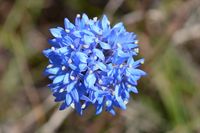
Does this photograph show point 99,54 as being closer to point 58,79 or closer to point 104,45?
point 104,45

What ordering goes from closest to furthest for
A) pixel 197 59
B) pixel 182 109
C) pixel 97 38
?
1. pixel 97 38
2. pixel 182 109
3. pixel 197 59

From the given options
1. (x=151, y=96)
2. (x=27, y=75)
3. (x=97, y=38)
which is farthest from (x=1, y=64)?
(x=97, y=38)

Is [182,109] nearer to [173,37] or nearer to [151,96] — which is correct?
[151,96]

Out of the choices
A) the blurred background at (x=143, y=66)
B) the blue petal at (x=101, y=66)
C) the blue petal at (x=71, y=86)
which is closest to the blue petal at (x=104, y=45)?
the blue petal at (x=101, y=66)

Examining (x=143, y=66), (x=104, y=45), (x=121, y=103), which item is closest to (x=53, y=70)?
(x=104, y=45)

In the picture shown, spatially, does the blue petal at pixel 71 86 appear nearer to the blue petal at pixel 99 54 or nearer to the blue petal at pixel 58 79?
the blue petal at pixel 58 79
